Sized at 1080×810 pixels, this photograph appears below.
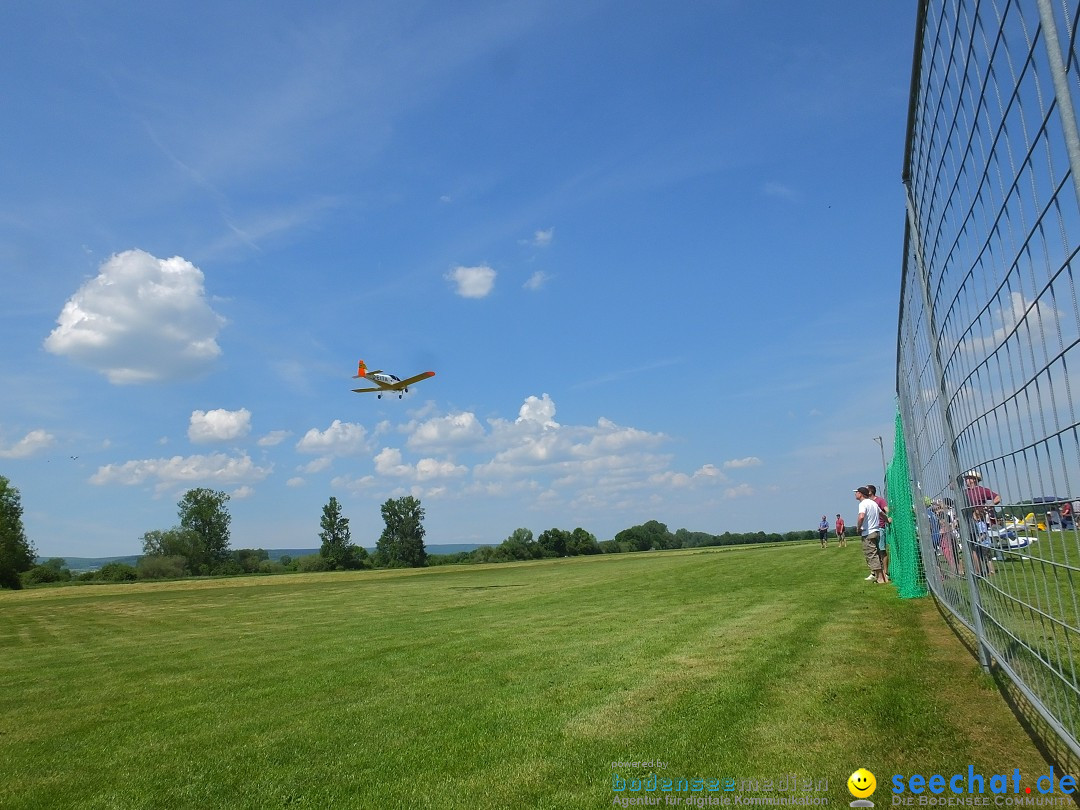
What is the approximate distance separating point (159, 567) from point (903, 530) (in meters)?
95.8

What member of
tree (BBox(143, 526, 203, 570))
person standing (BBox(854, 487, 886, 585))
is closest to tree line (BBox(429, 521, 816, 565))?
tree (BBox(143, 526, 203, 570))

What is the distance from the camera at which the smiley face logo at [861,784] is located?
381cm

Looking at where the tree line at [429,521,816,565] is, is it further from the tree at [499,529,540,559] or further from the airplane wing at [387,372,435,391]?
the airplane wing at [387,372,435,391]

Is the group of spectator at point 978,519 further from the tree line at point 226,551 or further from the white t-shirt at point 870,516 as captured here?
the tree line at point 226,551

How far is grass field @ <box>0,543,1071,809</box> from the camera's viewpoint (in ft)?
14.4

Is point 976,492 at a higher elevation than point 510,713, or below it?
higher

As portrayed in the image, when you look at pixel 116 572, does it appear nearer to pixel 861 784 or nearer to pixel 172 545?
pixel 172 545

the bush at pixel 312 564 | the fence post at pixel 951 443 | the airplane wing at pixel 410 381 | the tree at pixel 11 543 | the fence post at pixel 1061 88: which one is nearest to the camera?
the fence post at pixel 1061 88

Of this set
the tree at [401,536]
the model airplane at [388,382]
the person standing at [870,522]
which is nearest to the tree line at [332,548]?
the tree at [401,536]

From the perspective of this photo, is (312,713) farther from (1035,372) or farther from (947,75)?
(947,75)

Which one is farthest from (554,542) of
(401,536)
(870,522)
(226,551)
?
(870,522)

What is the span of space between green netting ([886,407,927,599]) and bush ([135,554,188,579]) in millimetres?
90942

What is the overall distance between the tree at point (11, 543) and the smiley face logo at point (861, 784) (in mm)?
75536

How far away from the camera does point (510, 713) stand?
233 inches
